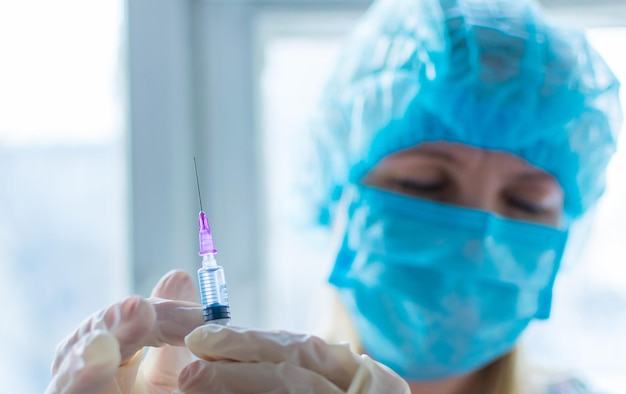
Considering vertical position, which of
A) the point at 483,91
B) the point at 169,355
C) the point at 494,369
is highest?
the point at 483,91

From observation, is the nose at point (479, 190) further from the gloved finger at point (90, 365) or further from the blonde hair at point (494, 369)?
the gloved finger at point (90, 365)

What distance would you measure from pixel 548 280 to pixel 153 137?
34.8 inches

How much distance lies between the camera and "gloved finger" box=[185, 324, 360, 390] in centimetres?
69

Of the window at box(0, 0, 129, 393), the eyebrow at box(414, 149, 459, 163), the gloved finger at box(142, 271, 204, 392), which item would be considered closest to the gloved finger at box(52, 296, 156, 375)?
the gloved finger at box(142, 271, 204, 392)

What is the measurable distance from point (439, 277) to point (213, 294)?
55cm

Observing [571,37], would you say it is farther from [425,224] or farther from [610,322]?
[610,322]

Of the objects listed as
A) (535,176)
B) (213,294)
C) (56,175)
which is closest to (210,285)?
A: (213,294)

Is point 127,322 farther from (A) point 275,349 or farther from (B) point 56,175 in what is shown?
(B) point 56,175

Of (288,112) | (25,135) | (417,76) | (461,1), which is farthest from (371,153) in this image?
(25,135)

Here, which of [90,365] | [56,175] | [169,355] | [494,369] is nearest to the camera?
[90,365]

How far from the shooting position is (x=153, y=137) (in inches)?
59.2

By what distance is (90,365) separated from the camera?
0.65 meters

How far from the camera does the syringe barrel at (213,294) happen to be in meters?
0.70

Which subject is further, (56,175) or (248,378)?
(56,175)
